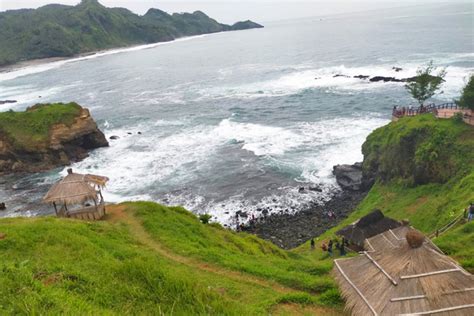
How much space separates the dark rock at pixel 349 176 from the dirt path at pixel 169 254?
23.2m

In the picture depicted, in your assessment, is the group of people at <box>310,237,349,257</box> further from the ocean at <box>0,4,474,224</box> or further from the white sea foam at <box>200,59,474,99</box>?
the white sea foam at <box>200,59,474,99</box>

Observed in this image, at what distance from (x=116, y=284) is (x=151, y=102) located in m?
71.5

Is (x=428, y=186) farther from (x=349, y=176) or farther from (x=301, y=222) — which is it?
(x=301, y=222)

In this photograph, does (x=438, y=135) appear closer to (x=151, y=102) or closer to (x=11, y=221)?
(x=11, y=221)

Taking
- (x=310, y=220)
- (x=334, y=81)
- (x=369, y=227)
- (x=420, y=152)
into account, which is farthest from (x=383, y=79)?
(x=369, y=227)

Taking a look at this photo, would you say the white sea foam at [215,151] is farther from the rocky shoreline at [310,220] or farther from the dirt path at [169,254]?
the dirt path at [169,254]

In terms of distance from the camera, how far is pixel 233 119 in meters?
63.5

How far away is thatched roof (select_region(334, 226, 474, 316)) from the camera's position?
412 inches

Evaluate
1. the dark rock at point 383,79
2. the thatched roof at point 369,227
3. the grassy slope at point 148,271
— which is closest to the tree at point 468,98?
the thatched roof at point 369,227

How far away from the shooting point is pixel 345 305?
12109 millimetres

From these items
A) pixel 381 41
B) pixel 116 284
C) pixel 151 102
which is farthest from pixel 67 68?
pixel 116 284

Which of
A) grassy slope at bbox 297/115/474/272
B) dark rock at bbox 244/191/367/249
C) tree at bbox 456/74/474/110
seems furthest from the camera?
dark rock at bbox 244/191/367/249

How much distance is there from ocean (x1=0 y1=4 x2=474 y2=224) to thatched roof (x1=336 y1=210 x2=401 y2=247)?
11.6 m

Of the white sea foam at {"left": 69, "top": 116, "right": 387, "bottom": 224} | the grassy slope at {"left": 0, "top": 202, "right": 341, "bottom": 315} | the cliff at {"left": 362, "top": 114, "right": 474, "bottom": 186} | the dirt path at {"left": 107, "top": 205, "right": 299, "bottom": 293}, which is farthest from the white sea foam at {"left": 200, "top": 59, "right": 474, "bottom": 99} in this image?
the grassy slope at {"left": 0, "top": 202, "right": 341, "bottom": 315}
